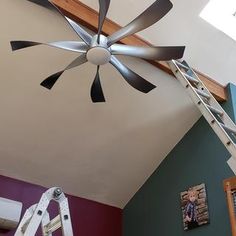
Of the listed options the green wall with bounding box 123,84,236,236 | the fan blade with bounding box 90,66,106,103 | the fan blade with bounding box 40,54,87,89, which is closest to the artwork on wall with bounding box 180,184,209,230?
the green wall with bounding box 123,84,236,236

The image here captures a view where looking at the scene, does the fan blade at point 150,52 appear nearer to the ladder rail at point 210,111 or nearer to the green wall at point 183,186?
the ladder rail at point 210,111

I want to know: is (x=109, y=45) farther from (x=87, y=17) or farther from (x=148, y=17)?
(x=87, y=17)

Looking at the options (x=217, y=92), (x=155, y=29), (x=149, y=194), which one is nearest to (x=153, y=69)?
(x=155, y=29)

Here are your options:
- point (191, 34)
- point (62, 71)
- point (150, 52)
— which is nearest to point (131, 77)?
point (150, 52)

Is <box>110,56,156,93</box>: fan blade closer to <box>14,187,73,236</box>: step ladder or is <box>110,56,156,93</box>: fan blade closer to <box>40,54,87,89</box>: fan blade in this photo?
<box>40,54,87,89</box>: fan blade

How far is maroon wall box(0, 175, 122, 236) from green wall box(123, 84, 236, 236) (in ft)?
0.60

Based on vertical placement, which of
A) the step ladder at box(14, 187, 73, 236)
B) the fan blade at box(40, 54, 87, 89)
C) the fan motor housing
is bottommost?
the step ladder at box(14, 187, 73, 236)

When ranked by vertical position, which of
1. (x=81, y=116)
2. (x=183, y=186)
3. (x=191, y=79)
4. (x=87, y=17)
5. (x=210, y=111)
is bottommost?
(x=210, y=111)

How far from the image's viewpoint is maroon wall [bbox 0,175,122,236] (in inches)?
157

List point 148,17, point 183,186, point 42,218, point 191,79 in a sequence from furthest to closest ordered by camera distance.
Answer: point 183,186
point 191,79
point 148,17
point 42,218

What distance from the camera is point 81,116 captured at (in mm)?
3873

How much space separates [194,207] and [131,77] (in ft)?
5.53

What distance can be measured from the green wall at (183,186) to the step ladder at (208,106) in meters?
0.61

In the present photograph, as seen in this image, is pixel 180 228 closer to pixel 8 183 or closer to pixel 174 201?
pixel 174 201
